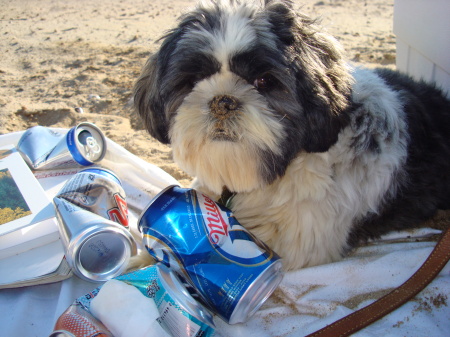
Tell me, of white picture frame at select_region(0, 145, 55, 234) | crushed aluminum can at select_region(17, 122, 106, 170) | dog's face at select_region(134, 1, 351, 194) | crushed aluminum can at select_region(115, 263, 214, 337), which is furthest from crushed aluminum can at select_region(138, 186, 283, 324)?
crushed aluminum can at select_region(17, 122, 106, 170)

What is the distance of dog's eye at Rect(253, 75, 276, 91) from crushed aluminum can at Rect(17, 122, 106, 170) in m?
1.67

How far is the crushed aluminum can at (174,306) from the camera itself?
67.7 inches

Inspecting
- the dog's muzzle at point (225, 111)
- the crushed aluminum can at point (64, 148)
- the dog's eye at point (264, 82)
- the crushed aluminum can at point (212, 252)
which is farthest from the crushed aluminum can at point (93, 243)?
the dog's eye at point (264, 82)

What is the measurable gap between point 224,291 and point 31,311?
3.71 ft

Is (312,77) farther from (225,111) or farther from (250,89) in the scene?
(225,111)

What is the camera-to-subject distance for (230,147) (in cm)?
202

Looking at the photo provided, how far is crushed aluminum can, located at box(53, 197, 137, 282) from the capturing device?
2.10 m

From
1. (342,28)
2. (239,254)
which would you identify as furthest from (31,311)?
(342,28)

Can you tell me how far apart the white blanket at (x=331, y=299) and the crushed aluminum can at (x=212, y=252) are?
0.29 metres

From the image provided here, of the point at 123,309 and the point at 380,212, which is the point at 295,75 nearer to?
the point at 380,212

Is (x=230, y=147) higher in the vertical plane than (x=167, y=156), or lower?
higher

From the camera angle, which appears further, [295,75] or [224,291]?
[295,75]

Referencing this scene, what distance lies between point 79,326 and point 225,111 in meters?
1.09

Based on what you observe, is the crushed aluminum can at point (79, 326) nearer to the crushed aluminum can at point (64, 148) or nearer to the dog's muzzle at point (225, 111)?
the dog's muzzle at point (225, 111)
